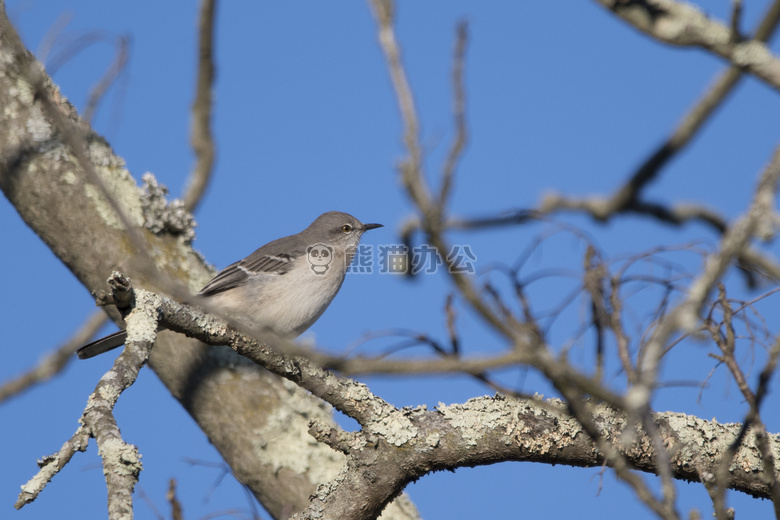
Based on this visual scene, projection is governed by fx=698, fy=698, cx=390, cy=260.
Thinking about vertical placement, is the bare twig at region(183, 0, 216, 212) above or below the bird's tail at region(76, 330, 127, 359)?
above

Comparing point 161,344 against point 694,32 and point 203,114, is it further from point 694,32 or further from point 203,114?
point 694,32

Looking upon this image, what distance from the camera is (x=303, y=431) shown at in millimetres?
5352

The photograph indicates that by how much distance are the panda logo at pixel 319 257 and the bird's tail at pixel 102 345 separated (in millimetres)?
2114

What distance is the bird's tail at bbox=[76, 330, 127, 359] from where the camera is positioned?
5.28 m

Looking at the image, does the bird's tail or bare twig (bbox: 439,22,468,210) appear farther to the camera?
the bird's tail

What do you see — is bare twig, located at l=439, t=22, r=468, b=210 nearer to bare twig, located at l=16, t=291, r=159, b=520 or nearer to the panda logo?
bare twig, located at l=16, t=291, r=159, b=520

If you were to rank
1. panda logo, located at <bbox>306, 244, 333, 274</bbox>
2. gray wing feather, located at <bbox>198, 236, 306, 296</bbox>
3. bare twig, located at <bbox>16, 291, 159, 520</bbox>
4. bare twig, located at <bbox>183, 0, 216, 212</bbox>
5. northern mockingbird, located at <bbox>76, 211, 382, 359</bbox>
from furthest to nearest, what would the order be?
Result: 1. panda logo, located at <bbox>306, 244, 333, 274</bbox>
2. bare twig, located at <bbox>183, 0, 216, 212</bbox>
3. northern mockingbird, located at <bbox>76, 211, 382, 359</bbox>
4. gray wing feather, located at <bbox>198, 236, 306, 296</bbox>
5. bare twig, located at <bbox>16, 291, 159, 520</bbox>

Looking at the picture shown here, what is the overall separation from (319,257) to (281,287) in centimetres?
75

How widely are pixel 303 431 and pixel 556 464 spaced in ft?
6.70

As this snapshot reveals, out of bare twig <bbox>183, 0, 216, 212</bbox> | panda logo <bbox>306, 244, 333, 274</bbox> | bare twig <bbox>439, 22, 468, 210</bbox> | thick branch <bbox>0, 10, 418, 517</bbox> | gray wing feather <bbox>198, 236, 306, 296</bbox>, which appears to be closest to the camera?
bare twig <bbox>439, 22, 468, 210</bbox>

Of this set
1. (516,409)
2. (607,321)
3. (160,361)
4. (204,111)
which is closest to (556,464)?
(516,409)

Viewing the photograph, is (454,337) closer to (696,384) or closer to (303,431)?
(696,384)

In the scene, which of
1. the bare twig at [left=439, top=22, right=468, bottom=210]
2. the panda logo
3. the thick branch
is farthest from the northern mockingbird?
the bare twig at [left=439, top=22, right=468, bottom=210]

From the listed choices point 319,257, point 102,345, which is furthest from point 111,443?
point 319,257
